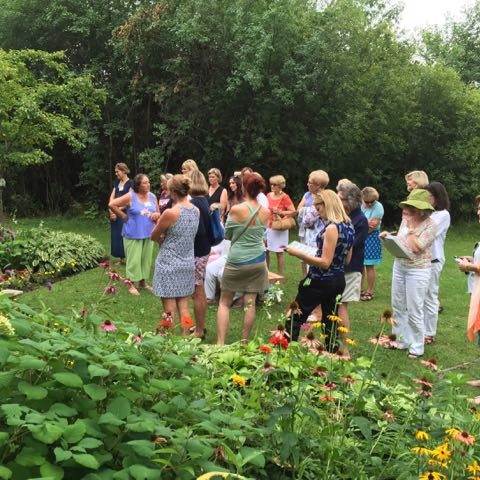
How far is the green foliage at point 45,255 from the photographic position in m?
8.95

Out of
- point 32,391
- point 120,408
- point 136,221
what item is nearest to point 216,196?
point 136,221

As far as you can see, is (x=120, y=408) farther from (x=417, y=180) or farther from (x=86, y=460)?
(x=417, y=180)

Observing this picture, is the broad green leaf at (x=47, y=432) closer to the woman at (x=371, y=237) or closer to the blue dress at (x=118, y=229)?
the woman at (x=371, y=237)

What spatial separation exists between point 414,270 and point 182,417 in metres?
4.09

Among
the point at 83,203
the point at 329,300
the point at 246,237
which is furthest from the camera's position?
the point at 83,203

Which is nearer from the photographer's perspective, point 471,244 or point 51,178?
point 471,244

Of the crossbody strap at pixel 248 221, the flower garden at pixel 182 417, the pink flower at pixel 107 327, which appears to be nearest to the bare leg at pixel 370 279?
the crossbody strap at pixel 248 221

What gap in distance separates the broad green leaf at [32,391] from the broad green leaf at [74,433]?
157 millimetres

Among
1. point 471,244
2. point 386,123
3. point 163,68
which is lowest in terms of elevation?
point 471,244

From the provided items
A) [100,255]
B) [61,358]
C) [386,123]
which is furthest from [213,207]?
[386,123]

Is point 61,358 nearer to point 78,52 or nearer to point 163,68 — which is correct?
point 163,68

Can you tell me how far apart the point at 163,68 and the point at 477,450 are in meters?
15.5

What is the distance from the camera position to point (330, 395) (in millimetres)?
2863

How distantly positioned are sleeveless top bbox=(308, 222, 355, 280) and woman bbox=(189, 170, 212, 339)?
142 centimetres
